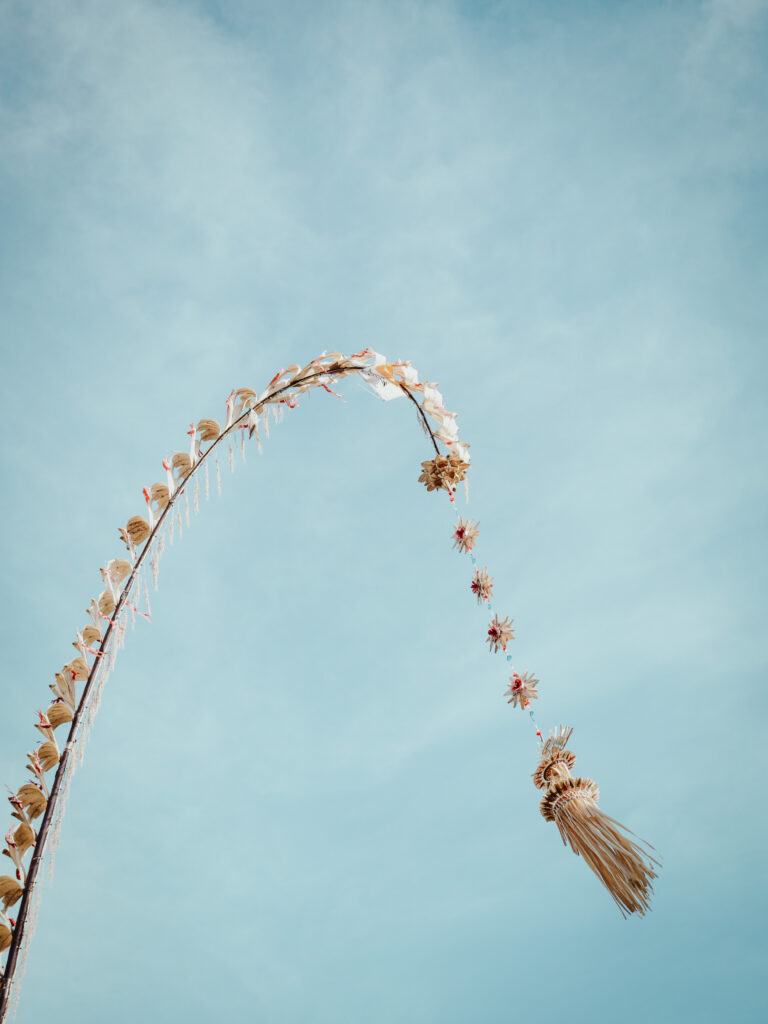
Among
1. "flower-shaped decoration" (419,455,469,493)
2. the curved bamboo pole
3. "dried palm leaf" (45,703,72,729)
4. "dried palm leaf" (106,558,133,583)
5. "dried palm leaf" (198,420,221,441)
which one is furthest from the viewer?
"flower-shaped decoration" (419,455,469,493)

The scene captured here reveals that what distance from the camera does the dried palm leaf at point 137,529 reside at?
4.13 metres

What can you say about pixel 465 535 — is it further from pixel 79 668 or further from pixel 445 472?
pixel 79 668

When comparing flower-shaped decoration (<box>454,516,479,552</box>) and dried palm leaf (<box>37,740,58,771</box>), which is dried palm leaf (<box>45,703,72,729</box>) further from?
flower-shaped decoration (<box>454,516,479,552</box>)

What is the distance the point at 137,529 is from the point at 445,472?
2.21 m

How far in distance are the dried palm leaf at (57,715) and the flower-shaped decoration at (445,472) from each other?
9.43 ft

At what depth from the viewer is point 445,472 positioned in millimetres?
5230

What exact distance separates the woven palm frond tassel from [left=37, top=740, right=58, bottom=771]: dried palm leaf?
2641 mm

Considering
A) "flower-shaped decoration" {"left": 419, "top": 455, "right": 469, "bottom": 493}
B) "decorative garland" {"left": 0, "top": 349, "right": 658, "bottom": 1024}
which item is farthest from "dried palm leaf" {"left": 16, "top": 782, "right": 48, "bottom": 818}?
"flower-shaped decoration" {"left": 419, "top": 455, "right": 469, "bottom": 493}

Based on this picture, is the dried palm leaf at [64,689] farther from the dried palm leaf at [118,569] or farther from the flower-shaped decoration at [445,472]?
the flower-shaped decoration at [445,472]

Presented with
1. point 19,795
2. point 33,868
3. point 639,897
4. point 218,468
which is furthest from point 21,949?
point 639,897

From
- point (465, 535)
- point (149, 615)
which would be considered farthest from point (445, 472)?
point (149, 615)

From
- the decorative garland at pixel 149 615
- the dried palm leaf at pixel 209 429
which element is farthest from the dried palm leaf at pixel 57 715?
the dried palm leaf at pixel 209 429

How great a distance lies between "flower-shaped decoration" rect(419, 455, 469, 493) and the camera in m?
5.23

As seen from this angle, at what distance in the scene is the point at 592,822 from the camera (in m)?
3.92
